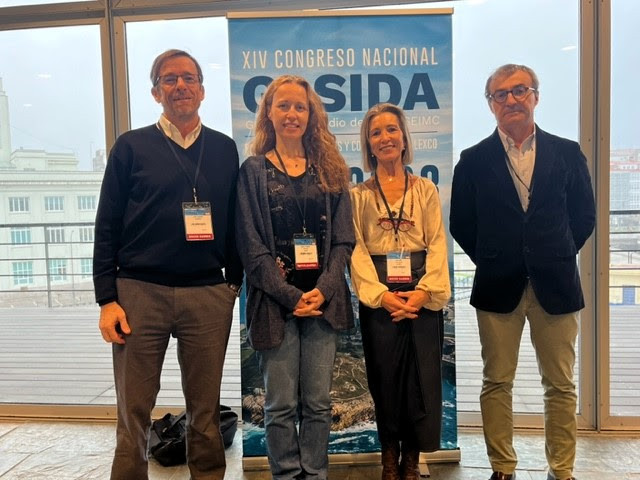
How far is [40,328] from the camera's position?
4.31 metres

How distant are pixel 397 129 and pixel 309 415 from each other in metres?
1.12

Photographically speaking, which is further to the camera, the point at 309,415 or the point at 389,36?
the point at 389,36

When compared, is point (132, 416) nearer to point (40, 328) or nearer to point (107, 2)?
point (107, 2)

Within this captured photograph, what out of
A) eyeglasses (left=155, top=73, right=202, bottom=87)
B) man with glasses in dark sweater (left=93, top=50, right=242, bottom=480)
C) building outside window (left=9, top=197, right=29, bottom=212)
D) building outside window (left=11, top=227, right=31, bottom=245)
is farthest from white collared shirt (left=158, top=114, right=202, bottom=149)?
building outside window (left=11, top=227, right=31, bottom=245)

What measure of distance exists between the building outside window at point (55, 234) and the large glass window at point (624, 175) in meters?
3.28

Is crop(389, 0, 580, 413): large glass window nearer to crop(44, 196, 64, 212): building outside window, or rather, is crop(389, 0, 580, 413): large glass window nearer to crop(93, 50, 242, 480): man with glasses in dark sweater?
crop(93, 50, 242, 480): man with glasses in dark sweater

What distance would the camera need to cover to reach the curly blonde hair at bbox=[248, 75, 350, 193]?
1956 millimetres

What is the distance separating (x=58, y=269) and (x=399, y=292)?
2879 millimetres

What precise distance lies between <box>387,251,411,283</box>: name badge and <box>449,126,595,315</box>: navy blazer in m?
0.36

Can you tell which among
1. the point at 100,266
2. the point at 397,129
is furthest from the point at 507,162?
the point at 100,266

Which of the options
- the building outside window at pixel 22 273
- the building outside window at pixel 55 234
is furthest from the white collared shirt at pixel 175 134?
the building outside window at pixel 22 273

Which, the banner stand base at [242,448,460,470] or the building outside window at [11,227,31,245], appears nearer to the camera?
the banner stand base at [242,448,460,470]

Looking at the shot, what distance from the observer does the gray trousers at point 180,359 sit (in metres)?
1.87

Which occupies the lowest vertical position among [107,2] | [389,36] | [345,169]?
[345,169]
